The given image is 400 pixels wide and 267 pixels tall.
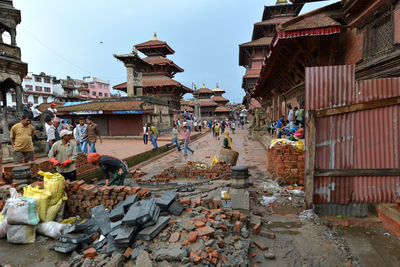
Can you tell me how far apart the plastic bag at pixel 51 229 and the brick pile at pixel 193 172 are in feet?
9.38

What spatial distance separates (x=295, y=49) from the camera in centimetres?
826

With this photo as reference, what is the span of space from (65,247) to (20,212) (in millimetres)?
994

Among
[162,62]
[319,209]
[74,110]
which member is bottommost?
[319,209]

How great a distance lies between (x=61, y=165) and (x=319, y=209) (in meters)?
5.32

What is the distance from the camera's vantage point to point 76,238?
11.3 feet

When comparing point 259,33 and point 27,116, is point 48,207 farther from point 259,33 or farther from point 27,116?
point 259,33

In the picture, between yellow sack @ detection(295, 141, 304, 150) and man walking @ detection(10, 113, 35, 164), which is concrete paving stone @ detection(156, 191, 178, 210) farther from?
man walking @ detection(10, 113, 35, 164)

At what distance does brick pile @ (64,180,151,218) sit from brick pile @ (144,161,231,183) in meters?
2.06

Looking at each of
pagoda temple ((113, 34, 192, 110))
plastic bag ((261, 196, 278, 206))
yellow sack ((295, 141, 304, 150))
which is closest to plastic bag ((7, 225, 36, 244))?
plastic bag ((261, 196, 278, 206))

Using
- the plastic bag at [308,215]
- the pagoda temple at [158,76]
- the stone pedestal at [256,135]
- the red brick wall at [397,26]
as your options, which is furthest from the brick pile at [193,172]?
the pagoda temple at [158,76]

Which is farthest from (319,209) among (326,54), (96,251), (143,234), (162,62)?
(162,62)

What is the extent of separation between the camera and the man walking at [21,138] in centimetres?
562

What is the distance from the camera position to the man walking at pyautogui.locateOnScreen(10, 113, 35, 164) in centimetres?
562

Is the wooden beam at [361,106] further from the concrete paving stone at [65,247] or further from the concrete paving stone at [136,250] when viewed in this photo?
the concrete paving stone at [65,247]
